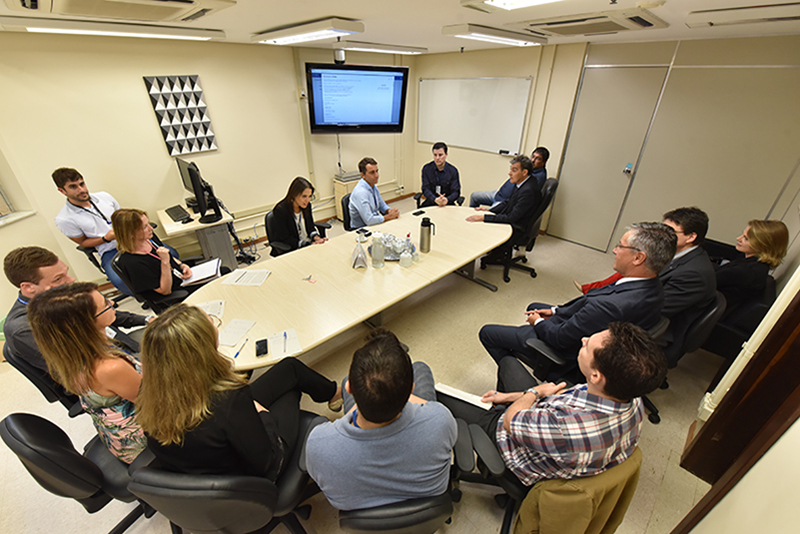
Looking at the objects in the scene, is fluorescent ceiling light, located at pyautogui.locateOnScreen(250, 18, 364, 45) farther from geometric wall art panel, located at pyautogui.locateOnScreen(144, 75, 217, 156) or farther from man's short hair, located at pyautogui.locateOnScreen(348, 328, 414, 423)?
man's short hair, located at pyautogui.locateOnScreen(348, 328, 414, 423)

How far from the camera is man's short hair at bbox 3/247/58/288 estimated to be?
1633mm

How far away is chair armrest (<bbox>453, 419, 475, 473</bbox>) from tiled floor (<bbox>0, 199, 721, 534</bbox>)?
0.66 m

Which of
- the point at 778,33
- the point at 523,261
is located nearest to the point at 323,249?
the point at 523,261

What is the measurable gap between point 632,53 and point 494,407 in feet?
13.6

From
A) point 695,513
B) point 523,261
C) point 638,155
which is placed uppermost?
point 638,155

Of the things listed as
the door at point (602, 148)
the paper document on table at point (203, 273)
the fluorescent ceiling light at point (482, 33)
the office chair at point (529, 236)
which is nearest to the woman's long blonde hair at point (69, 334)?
the paper document on table at point (203, 273)

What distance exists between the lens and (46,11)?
1894 millimetres

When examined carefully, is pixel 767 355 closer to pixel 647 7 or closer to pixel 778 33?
pixel 647 7

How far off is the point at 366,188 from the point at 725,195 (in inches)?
150

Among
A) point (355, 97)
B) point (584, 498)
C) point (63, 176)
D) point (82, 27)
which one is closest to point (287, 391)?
point (584, 498)

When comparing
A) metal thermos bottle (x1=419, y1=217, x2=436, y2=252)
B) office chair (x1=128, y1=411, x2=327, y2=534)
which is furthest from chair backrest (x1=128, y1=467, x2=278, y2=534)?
metal thermos bottle (x1=419, y1=217, x2=436, y2=252)

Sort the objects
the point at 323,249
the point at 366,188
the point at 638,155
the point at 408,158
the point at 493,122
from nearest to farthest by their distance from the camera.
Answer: the point at 323,249 < the point at 366,188 < the point at 638,155 < the point at 493,122 < the point at 408,158

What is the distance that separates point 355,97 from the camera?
455cm

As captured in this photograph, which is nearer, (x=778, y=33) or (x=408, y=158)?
(x=778, y=33)
